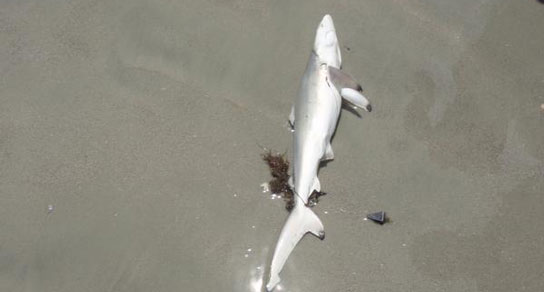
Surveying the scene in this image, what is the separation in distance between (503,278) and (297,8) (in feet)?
11.7

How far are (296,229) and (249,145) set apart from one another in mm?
1035

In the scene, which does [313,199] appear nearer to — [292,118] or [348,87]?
[292,118]

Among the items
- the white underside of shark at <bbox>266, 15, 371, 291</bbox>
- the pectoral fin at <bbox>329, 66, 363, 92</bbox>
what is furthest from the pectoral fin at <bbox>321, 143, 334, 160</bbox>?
the pectoral fin at <bbox>329, 66, 363, 92</bbox>

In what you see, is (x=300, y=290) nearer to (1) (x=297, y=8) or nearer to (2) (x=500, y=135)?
(2) (x=500, y=135)

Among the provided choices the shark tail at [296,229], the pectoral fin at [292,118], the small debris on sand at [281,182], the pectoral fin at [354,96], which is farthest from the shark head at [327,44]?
the shark tail at [296,229]

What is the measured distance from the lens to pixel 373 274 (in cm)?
471

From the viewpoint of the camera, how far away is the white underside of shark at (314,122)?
470cm

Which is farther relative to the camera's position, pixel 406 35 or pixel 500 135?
pixel 406 35

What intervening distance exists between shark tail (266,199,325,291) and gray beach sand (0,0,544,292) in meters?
0.13

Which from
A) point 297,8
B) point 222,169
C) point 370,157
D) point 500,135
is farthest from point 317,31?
point 500,135

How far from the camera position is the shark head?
531 centimetres

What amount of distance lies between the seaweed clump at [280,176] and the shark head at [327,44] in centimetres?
115

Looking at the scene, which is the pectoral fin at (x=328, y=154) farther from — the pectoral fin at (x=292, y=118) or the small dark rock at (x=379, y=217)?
the small dark rock at (x=379, y=217)

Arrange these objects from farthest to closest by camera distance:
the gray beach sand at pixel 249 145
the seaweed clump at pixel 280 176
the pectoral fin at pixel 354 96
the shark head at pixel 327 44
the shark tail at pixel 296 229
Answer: the shark head at pixel 327 44
the pectoral fin at pixel 354 96
the seaweed clump at pixel 280 176
the gray beach sand at pixel 249 145
the shark tail at pixel 296 229
